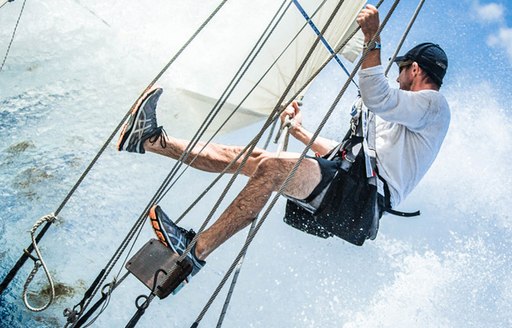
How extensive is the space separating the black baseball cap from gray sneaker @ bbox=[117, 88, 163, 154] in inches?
66.8

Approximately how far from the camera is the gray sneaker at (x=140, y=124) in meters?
2.62

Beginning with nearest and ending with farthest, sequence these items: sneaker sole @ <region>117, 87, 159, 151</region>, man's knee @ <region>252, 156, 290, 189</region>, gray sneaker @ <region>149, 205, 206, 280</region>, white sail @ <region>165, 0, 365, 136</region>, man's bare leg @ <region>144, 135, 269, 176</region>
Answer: gray sneaker @ <region>149, 205, 206, 280</region>
man's knee @ <region>252, 156, 290, 189</region>
sneaker sole @ <region>117, 87, 159, 151</region>
man's bare leg @ <region>144, 135, 269, 176</region>
white sail @ <region>165, 0, 365, 136</region>

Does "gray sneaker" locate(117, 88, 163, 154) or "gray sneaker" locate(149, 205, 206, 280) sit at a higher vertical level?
"gray sneaker" locate(117, 88, 163, 154)

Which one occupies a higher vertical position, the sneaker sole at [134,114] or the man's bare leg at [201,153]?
the sneaker sole at [134,114]

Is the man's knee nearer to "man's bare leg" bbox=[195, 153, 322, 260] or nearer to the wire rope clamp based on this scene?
"man's bare leg" bbox=[195, 153, 322, 260]

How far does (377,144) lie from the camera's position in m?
2.54

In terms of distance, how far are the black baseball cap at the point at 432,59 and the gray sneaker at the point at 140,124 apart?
1.70m

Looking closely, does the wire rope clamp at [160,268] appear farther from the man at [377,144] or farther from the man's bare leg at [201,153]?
the man's bare leg at [201,153]

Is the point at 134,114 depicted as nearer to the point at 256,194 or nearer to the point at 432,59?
the point at 256,194

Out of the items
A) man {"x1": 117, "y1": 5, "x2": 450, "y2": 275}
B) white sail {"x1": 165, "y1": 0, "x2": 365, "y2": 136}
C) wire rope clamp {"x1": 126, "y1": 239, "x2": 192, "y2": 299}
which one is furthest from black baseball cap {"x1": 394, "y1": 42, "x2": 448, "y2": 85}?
white sail {"x1": 165, "y1": 0, "x2": 365, "y2": 136}

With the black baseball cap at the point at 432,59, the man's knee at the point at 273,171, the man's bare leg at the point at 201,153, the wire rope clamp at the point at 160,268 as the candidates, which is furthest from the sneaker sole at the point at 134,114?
the black baseball cap at the point at 432,59

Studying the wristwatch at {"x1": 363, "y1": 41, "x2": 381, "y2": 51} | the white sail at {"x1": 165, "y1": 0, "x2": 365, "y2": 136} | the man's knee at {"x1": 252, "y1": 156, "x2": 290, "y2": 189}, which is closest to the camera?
the wristwatch at {"x1": 363, "y1": 41, "x2": 381, "y2": 51}

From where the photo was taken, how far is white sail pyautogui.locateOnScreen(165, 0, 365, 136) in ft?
18.7

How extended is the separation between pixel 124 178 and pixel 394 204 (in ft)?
17.7
